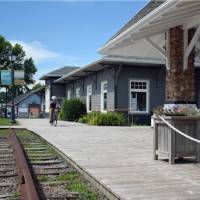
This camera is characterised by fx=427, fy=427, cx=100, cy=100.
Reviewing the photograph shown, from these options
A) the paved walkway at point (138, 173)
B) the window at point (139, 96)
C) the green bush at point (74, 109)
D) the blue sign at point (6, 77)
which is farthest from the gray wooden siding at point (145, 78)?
the paved walkway at point (138, 173)

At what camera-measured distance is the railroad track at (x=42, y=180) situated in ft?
18.0

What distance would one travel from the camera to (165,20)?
921cm

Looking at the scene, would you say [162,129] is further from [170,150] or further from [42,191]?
[42,191]

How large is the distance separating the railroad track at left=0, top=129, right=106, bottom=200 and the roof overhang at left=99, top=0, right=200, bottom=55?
3.40 m

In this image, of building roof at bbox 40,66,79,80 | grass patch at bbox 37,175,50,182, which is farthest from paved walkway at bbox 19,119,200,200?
building roof at bbox 40,66,79,80

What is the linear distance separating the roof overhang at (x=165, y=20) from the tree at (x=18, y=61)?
5673 centimetres

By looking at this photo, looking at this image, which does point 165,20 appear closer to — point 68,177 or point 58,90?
point 68,177

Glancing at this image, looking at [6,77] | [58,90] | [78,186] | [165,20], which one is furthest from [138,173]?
[58,90]

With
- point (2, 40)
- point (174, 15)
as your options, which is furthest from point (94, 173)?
point (2, 40)

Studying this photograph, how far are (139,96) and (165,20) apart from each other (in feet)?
49.2

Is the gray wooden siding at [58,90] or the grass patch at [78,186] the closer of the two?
the grass patch at [78,186]

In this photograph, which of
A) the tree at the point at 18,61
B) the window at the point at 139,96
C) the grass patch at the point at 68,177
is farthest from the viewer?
the tree at the point at 18,61

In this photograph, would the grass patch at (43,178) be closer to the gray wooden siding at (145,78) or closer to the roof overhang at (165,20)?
the roof overhang at (165,20)

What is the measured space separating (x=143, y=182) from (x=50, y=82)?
3416cm
